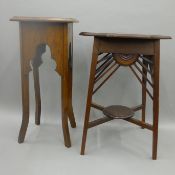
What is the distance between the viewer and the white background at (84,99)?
149 centimetres

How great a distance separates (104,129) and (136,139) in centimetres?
25

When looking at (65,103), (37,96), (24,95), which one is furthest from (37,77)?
(65,103)

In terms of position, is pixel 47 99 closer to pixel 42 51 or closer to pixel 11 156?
pixel 42 51

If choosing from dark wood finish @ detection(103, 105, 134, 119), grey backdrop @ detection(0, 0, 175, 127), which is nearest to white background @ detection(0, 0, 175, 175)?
grey backdrop @ detection(0, 0, 175, 127)

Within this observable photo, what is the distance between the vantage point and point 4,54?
2.01 metres

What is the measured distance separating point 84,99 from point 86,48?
377 millimetres

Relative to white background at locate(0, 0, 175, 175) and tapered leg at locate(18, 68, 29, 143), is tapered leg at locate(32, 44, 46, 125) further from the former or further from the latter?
tapered leg at locate(18, 68, 29, 143)

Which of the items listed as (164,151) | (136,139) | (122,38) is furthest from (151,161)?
(122,38)

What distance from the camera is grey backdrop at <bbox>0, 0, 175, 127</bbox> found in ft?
6.01

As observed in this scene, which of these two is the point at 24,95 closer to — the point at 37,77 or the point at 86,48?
the point at 37,77

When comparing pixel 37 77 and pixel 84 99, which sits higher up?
pixel 37 77

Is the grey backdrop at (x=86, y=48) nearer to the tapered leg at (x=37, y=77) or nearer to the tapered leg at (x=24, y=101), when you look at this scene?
the tapered leg at (x=37, y=77)

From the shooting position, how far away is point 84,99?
2.02 m

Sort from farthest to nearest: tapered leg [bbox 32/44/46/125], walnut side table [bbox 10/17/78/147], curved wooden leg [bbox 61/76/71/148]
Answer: tapered leg [bbox 32/44/46/125] < curved wooden leg [bbox 61/76/71/148] < walnut side table [bbox 10/17/78/147]
